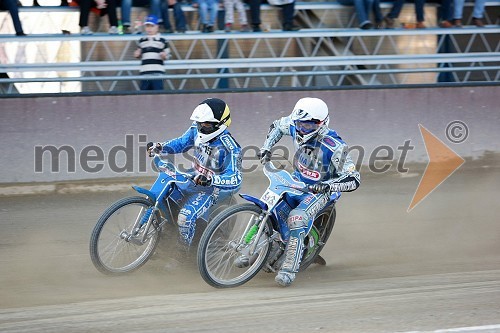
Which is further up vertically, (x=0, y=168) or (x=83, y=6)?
(x=83, y=6)

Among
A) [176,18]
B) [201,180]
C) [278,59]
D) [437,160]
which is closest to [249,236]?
[201,180]

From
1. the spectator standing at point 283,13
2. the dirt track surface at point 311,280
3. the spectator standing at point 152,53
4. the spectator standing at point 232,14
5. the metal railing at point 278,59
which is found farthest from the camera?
the spectator standing at point 283,13

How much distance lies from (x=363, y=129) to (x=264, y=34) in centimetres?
230

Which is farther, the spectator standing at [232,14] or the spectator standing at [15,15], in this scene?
the spectator standing at [232,14]

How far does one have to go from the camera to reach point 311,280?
8.02 metres

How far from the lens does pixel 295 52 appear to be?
13.8m

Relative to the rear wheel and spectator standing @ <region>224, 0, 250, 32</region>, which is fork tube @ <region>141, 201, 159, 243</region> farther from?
spectator standing @ <region>224, 0, 250, 32</region>

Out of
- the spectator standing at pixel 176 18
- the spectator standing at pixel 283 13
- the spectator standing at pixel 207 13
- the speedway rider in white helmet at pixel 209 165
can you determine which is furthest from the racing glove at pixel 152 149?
the spectator standing at pixel 283 13

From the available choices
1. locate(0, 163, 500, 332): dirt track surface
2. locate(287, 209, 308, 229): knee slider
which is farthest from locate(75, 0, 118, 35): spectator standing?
locate(287, 209, 308, 229): knee slider

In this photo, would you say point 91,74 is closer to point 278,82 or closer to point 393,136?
point 278,82

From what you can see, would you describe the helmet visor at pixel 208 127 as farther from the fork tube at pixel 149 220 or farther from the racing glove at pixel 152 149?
the fork tube at pixel 149 220

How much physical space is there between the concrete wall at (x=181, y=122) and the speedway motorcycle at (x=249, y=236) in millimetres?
4973

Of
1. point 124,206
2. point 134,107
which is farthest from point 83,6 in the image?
point 124,206

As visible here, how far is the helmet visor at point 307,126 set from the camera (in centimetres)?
764
